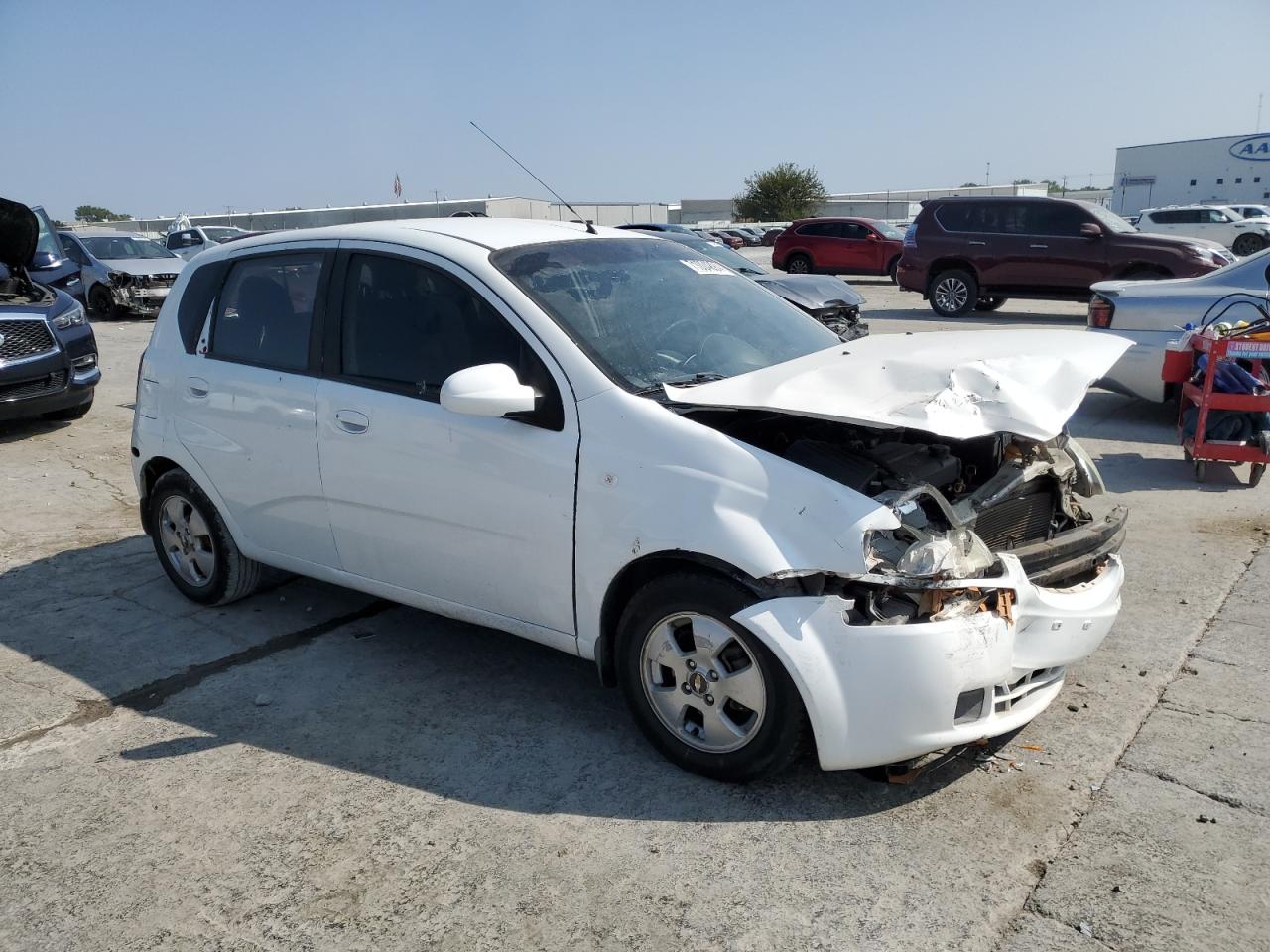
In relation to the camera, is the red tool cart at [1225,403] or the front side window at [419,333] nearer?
the front side window at [419,333]

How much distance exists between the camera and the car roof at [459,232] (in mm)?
4141

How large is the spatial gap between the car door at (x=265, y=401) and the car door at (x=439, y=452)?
0.46 ft

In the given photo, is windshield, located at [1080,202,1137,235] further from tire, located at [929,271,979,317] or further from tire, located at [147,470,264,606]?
tire, located at [147,470,264,606]

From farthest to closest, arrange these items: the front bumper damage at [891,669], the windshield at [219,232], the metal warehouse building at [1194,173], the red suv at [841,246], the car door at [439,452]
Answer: the metal warehouse building at [1194,173], the windshield at [219,232], the red suv at [841,246], the car door at [439,452], the front bumper damage at [891,669]

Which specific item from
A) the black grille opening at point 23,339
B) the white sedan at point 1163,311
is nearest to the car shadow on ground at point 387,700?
the black grille opening at point 23,339

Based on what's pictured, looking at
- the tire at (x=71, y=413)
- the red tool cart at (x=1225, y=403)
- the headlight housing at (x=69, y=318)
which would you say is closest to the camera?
the red tool cart at (x=1225, y=403)

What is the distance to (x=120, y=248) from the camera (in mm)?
19000

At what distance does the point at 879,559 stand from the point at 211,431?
318 cm

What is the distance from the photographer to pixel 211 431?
4.74 metres

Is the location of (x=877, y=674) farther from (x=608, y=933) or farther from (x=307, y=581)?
(x=307, y=581)

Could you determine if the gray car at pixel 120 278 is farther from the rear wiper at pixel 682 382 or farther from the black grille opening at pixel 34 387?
the rear wiper at pixel 682 382

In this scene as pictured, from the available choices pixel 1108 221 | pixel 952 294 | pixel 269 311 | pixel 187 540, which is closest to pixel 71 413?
pixel 187 540

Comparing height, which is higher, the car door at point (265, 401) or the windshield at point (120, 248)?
the windshield at point (120, 248)

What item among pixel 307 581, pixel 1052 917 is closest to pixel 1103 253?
pixel 307 581
